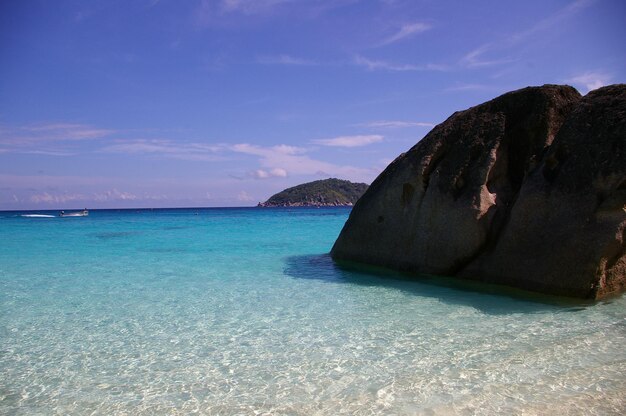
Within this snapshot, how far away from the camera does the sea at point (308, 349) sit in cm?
482

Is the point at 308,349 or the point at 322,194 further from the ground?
the point at 322,194

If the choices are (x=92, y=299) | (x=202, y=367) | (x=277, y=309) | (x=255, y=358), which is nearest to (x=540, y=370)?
(x=255, y=358)

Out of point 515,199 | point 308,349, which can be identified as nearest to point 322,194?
point 515,199

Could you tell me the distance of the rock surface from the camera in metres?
8.39

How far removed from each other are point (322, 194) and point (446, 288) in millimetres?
129667

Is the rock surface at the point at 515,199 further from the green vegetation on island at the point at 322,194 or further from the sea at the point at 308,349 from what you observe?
the green vegetation on island at the point at 322,194

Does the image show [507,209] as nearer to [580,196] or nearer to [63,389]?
[580,196]

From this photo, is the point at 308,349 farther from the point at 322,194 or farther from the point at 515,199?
the point at 322,194

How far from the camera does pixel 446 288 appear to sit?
9969 mm

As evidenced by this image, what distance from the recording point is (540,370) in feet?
17.7

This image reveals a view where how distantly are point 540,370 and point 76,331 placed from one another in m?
6.92

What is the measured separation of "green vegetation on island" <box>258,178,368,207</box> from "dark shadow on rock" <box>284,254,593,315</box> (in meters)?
122

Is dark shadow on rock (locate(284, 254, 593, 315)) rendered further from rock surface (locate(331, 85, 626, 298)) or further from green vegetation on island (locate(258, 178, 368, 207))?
green vegetation on island (locate(258, 178, 368, 207))

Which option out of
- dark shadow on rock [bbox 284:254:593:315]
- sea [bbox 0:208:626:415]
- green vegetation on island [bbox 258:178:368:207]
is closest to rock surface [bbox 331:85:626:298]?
dark shadow on rock [bbox 284:254:593:315]
